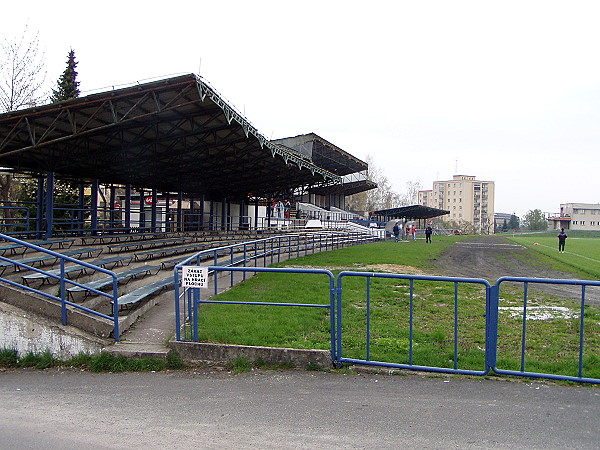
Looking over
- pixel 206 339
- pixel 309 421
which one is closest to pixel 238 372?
pixel 206 339

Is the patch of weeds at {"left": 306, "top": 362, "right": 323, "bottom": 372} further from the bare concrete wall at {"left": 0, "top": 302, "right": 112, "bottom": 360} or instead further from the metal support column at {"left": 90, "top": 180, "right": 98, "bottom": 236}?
the metal support column at {"left": 90, "top": 180, "right": 98, "bottom": 236}

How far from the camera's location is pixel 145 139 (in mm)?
20375

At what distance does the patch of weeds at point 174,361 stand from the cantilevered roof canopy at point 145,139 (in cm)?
1062

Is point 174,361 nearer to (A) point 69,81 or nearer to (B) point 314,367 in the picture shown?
(B) point 314,367

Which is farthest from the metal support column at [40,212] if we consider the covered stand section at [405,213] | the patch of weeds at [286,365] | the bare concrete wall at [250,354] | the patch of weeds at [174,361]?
the covered stand section at [405,213]

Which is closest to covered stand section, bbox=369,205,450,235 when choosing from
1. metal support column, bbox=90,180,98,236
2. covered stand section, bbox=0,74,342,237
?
covered stand section, bbox=0,74,342,237

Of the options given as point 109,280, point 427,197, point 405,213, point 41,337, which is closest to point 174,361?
point 41,337

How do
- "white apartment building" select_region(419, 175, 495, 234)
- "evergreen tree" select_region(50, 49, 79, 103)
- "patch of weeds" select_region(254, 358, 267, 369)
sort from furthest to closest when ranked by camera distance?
"white apartment building" select_region(419, 175, 495, 234)
"evergreen tree" select_region(50, 49, 79, 103)
"patch of weeds" select_region(254, 358, 267, 369)

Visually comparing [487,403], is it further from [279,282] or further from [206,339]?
[279,282]

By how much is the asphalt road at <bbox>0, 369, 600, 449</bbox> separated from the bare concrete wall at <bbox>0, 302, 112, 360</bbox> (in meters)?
0.60

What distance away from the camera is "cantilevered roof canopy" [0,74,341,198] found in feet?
50.4

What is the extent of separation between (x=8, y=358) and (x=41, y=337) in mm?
507

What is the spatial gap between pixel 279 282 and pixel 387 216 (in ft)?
223

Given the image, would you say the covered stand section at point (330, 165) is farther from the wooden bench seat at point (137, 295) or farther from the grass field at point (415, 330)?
the wooden bench seat at point (137, 295)
